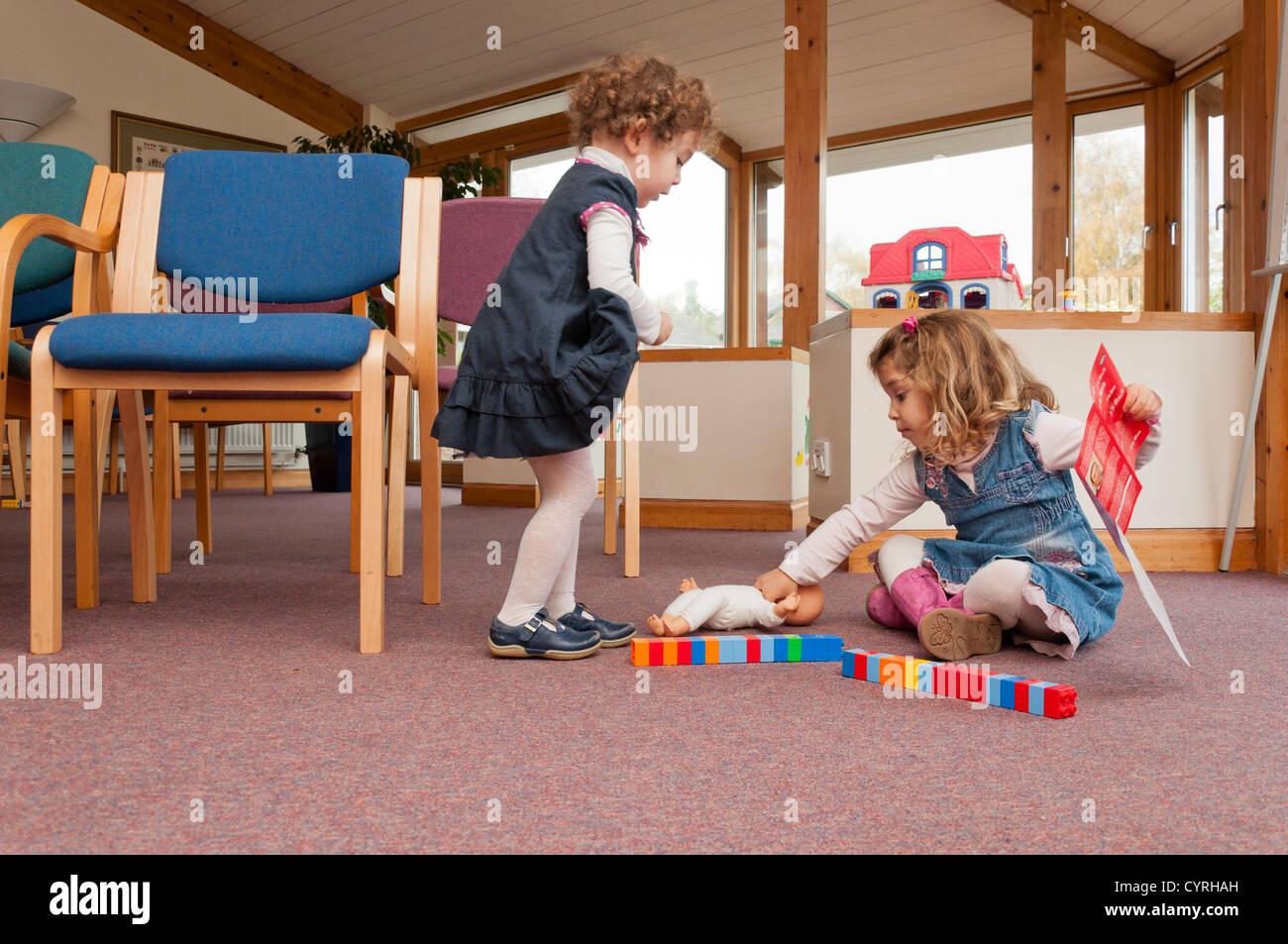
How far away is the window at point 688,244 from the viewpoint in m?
6.10

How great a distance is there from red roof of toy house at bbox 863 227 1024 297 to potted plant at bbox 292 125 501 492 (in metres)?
2.47

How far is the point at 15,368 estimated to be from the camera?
1.52 metres

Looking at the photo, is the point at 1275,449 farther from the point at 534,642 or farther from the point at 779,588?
the point at 534,642

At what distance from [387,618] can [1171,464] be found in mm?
1751

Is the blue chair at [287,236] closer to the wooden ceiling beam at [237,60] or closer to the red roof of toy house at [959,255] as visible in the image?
the red roof of toy house at [959,255]

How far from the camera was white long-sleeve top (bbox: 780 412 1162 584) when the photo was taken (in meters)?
1.41

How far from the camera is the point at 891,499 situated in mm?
1549

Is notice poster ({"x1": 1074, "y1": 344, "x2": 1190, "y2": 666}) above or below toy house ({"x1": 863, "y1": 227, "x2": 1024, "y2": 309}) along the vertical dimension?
below

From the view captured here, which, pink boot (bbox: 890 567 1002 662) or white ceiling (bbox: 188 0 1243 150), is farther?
white ceiling (bbox: 188 0 1243 150)

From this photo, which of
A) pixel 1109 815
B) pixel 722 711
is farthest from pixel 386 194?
pixel 1109 815

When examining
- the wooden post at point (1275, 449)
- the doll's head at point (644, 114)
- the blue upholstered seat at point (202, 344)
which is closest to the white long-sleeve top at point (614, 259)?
the doll's head at point (644, 114)

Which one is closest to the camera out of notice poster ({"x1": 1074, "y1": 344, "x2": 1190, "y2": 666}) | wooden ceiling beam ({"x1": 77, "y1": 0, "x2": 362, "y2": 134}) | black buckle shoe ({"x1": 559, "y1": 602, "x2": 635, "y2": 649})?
notice poster ({"x1": 1074, "y1": 344, "x2": 1190, "y2": 666})

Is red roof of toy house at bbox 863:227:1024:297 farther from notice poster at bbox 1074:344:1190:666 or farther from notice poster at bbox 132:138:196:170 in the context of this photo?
notice poster at bbox 132:138:196:170

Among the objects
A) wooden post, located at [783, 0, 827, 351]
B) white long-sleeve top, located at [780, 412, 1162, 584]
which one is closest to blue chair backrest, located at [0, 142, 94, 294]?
white long-sleeve top, located at [780, 412, 1162, 584]
